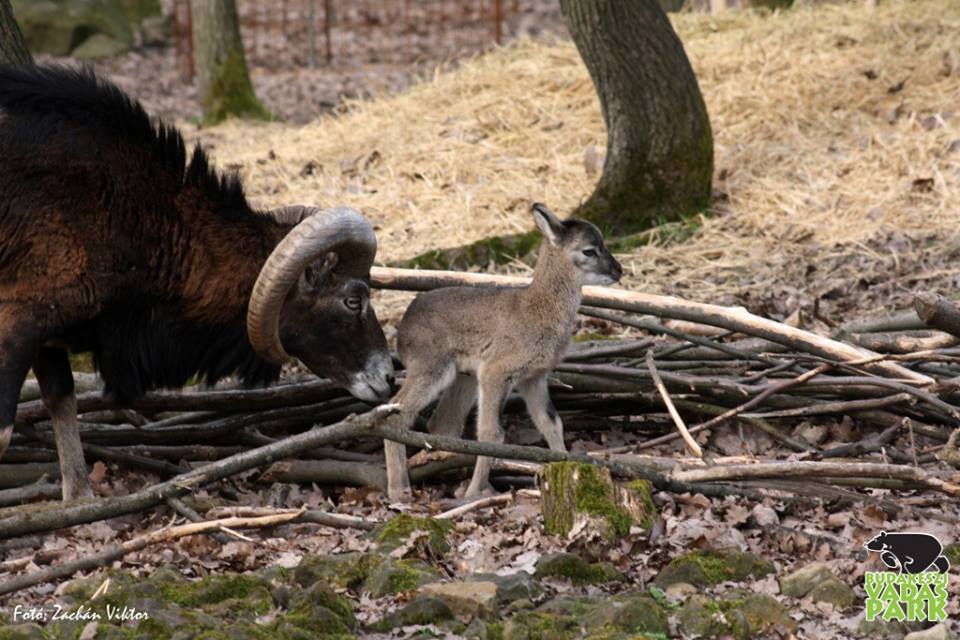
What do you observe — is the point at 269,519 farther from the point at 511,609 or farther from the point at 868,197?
the point at 868,197

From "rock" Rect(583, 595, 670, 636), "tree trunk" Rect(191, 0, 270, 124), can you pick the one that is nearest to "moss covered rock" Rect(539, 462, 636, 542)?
"rock" Rect(583, 595, 670, 636)

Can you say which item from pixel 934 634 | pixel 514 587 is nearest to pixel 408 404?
pixel 514 587

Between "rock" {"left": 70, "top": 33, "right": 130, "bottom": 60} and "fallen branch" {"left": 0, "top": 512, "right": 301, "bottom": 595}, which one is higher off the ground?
"rock" {"left": 70, "top": 33, "right": 130, "bottom": 60}

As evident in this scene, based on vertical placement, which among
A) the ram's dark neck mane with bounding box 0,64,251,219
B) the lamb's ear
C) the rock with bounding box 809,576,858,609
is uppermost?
the ram's dark neck mane with bounding box 0,64,251,219

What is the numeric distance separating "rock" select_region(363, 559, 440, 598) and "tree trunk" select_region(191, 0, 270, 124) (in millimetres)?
16748

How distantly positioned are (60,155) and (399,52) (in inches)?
915

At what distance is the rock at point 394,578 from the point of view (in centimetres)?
589

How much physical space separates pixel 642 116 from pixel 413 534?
6808 mm

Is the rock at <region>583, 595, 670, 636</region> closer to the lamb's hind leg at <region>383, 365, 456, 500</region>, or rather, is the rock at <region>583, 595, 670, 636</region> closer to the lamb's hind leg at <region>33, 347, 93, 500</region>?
the lamb's hind leg at <region>383, 365, 456, 500</region>

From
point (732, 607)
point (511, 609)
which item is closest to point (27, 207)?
point (511, 609)

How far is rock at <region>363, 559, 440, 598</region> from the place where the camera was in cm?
589

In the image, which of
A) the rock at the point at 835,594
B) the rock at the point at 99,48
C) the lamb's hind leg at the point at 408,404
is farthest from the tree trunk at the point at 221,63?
the rock at the point at 835,594

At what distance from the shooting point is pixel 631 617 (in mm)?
5441
